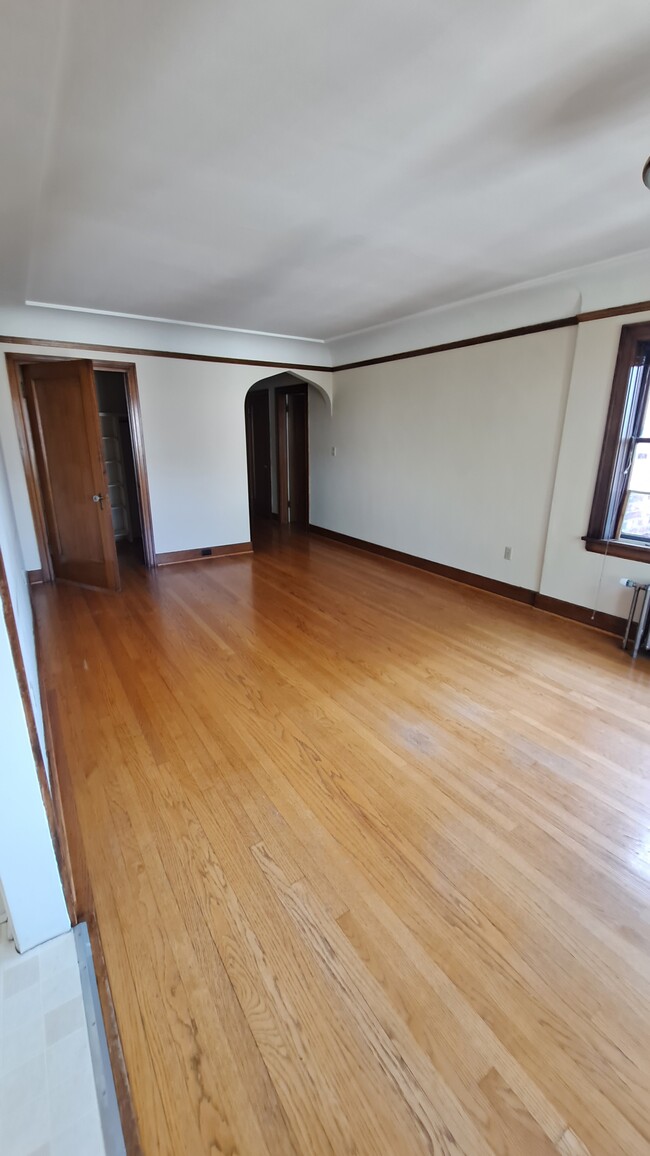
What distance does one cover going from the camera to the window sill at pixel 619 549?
3143mm

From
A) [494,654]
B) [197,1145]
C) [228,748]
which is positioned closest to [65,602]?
[228,748]

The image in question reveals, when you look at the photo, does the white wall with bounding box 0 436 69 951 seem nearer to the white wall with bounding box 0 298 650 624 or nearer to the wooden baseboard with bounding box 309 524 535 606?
the white wall with bounding box 0 298 650 624

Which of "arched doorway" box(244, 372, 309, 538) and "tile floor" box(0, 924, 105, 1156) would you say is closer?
"tile floor" box(0, 924, 105, 1156)

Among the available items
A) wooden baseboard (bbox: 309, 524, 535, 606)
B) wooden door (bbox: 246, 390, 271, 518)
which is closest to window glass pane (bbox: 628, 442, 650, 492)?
wooden baseboard (bbox: 309, 524, 535, 606)

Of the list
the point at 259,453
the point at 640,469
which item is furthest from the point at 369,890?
the point at 259,453

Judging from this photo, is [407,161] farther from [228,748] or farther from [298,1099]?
[298,1099]

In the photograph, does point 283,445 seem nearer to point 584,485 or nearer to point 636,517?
point 584,485

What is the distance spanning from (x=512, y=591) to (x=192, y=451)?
361cm

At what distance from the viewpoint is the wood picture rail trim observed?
312 cm

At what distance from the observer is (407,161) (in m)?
1.78

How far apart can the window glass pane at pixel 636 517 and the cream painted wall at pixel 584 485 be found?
0.73 ft

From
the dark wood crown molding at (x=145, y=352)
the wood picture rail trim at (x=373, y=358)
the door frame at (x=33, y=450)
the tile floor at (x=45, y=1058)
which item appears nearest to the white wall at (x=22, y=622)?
the tile floor at (x=45, y=1058)

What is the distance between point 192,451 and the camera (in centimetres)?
508

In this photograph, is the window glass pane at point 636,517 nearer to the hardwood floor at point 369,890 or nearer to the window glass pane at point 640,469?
the window glass pane at point 640,469
